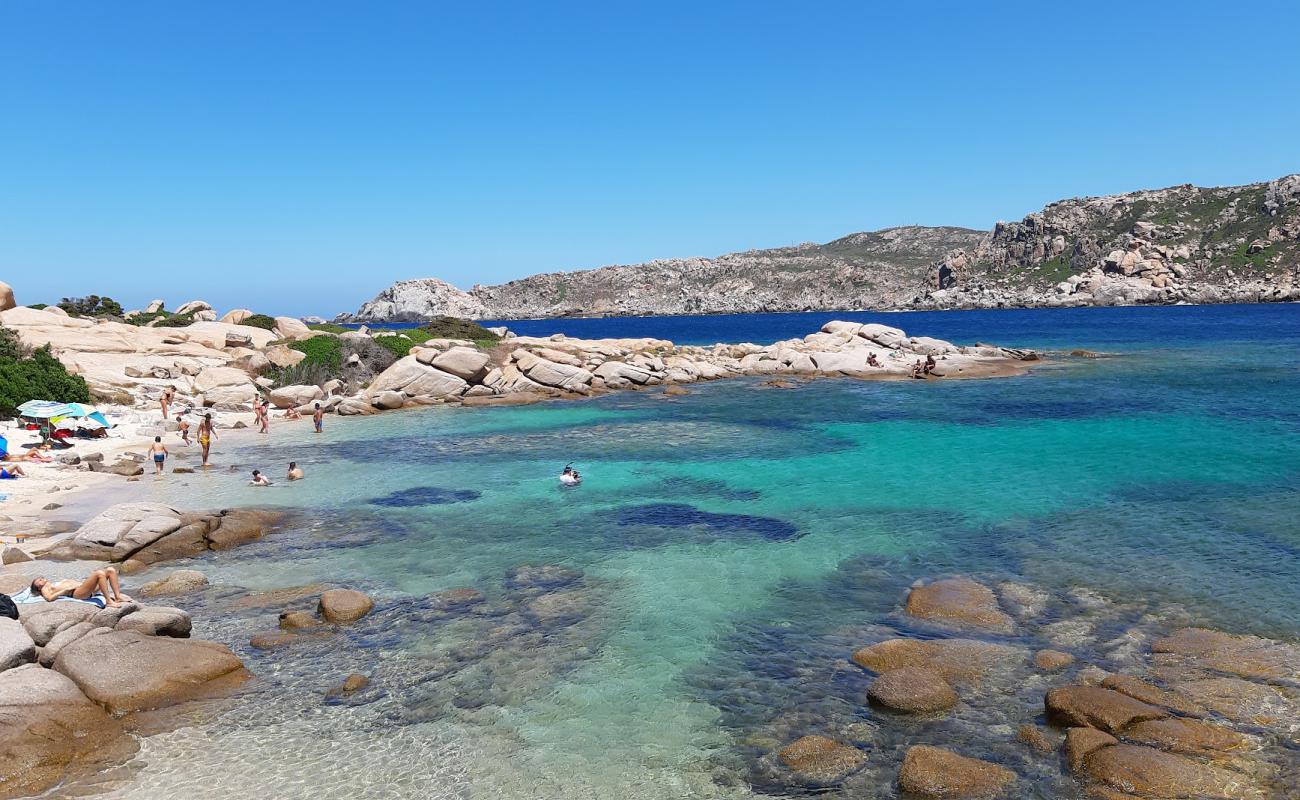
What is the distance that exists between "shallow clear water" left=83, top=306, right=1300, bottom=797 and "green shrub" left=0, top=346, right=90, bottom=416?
30.5 ft

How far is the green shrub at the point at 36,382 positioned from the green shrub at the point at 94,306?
37.9 meters

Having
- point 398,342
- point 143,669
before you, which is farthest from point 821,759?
point 398,342

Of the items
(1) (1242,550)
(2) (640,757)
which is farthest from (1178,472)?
(2) (640,757)

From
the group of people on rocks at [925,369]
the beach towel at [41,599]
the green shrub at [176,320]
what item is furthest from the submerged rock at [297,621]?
the green shrub at [176,320]

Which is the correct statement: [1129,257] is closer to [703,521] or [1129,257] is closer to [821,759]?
[703,521]

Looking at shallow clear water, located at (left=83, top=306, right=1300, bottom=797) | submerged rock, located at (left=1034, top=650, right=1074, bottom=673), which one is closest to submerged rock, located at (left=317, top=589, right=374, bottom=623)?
shallow clear water, located at (left=83, top=306, right=1300, bottom=797)

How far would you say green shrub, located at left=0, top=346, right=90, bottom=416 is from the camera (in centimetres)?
3294

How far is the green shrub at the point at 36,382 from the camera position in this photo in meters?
32.9

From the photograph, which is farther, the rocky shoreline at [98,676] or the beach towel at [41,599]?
the beach towel at [41,599]

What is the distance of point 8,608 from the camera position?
40.2 feet

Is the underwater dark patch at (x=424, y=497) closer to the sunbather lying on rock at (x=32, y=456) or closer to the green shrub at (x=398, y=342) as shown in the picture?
the sunbather lying on rock at (x=32, y=456)

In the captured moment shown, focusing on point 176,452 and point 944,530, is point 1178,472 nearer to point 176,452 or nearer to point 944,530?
point 944,530

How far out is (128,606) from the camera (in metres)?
13.0

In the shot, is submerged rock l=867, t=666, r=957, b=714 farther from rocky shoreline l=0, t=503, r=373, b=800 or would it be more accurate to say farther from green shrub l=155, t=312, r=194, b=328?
green shrub l=155, t=312, r=194, b=328
